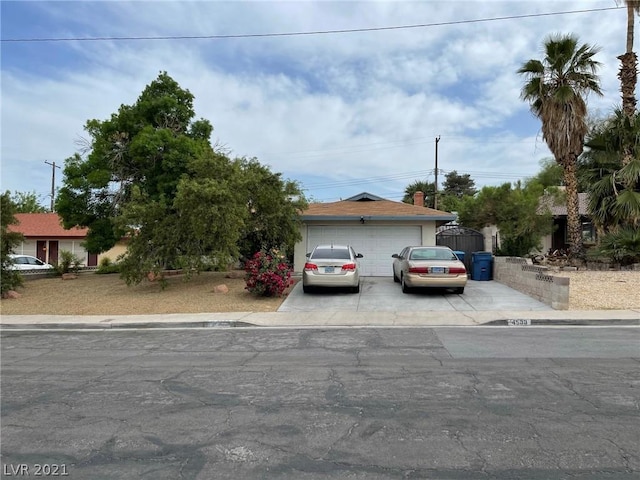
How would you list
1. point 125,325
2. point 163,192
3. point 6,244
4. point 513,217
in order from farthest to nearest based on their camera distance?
point 513,217 < point 163,192 < point 6,244 < point 125,325

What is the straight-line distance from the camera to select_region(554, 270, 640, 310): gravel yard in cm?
1275

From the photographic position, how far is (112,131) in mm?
20922

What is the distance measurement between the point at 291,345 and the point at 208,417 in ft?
12.8

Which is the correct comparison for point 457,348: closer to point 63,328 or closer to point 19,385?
point 19,385

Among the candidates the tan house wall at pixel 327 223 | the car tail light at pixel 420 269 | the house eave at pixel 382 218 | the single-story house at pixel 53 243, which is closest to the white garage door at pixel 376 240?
the tan house wall at pixel 327 223

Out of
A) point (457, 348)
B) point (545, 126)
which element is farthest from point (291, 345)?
point (545, 126)

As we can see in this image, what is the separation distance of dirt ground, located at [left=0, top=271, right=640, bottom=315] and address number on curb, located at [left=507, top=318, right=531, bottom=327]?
2.49m

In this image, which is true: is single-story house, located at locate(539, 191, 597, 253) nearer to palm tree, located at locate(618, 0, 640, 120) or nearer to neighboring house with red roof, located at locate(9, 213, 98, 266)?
palm tree, located at locate(618, 0, 640, 120)

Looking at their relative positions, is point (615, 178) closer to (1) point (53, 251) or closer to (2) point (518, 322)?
(2) point (518, 322)

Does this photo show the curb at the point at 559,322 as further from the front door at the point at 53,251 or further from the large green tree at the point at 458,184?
the large green tree at the point at 458,184

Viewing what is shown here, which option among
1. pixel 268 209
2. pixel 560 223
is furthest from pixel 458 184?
pixel 268 209

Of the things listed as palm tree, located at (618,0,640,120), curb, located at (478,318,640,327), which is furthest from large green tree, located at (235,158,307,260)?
palm tree, located at (618,0,640,120)

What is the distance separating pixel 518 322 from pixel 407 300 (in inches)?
154

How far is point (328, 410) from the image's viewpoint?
503 centimetres
